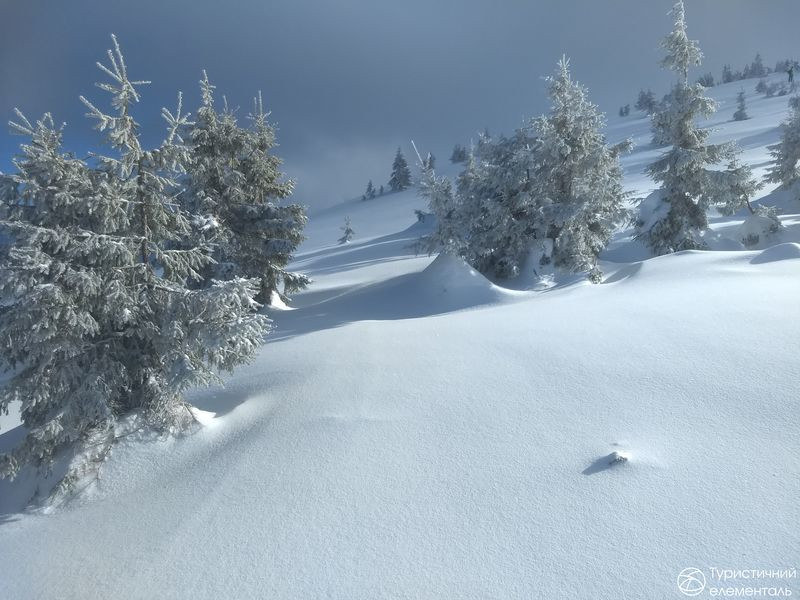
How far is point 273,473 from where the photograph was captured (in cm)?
638

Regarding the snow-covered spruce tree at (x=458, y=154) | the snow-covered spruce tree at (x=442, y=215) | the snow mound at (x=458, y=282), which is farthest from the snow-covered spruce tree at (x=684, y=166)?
the snow-covered spruce tree at (x=458, y=154)

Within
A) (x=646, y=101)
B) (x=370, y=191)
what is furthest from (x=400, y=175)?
(x=646, y=101)

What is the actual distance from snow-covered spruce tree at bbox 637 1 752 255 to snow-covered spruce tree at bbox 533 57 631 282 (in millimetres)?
3770

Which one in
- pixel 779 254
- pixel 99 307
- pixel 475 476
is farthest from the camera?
pixel 779 254

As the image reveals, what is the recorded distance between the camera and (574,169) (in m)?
20.0

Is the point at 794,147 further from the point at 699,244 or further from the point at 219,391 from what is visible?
the point at 219,391

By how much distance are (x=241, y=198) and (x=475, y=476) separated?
16038 mm

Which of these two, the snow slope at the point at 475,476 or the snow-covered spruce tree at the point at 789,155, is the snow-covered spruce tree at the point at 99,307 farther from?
the snow-covered spruce tree at the point at 789,155

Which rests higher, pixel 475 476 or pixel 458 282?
pixel 458 282

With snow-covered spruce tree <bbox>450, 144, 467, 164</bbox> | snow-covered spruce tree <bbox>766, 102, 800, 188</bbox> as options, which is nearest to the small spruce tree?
snow-covered spruce tree <bbox>450, 144, 467, 164</bbox>

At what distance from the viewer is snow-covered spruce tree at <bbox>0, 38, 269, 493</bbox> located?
6.64 m

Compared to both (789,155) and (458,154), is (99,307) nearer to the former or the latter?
(789,155)

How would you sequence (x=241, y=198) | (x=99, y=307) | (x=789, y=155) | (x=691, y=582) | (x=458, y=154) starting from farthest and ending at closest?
1. (x=458, y=154)
2. (x=789, y=155)
3. (x=241, y=198)
4. (x=99, y=307)
5. (x=691, y=582)

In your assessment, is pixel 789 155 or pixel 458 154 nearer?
pixel 789 155
